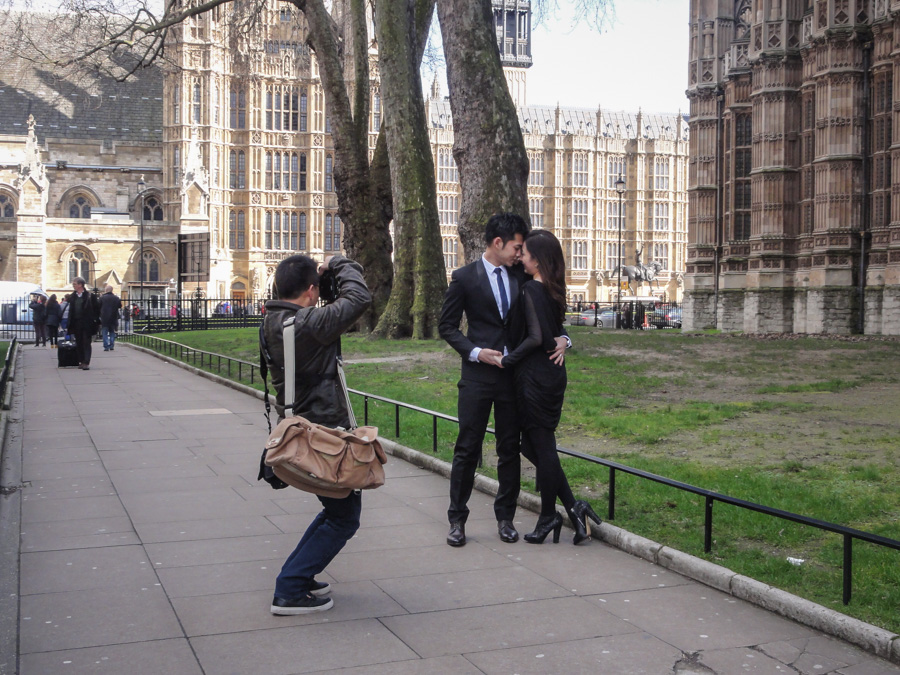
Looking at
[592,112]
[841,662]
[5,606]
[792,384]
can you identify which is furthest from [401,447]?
[592,112]

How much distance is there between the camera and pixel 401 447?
9.55 m

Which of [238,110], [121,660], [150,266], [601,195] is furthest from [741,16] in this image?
[601,195]

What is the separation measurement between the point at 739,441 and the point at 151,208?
212ft

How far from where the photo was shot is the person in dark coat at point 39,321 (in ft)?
107

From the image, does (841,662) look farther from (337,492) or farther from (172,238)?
(172,238)

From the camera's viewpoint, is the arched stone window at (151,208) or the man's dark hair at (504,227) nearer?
the man's dark hair at (504,227)

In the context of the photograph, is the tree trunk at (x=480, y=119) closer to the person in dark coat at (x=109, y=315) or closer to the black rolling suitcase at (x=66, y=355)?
the black rolling suitcase at (x=66, y=355)

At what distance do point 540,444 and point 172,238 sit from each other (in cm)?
6273

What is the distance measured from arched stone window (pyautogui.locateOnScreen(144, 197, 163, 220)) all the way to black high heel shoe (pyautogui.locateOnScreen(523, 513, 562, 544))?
66.7 meters

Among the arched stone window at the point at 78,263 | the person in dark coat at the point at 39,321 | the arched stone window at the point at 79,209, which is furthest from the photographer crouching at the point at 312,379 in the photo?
the arched stone window at the point at 79,209

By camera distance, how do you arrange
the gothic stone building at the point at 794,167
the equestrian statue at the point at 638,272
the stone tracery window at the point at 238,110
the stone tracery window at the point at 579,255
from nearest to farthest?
the gothic stone building at the point at 794,167
the stone tracery window at the point at 238,110
the equestrian statue at the point at 638,272
the stone tracery window at the point at 579,255

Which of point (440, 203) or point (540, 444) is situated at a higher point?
point (440, 203)

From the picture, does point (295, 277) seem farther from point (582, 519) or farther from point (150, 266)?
point (150, 266)

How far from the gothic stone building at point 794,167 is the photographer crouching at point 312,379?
2631 centimetres
